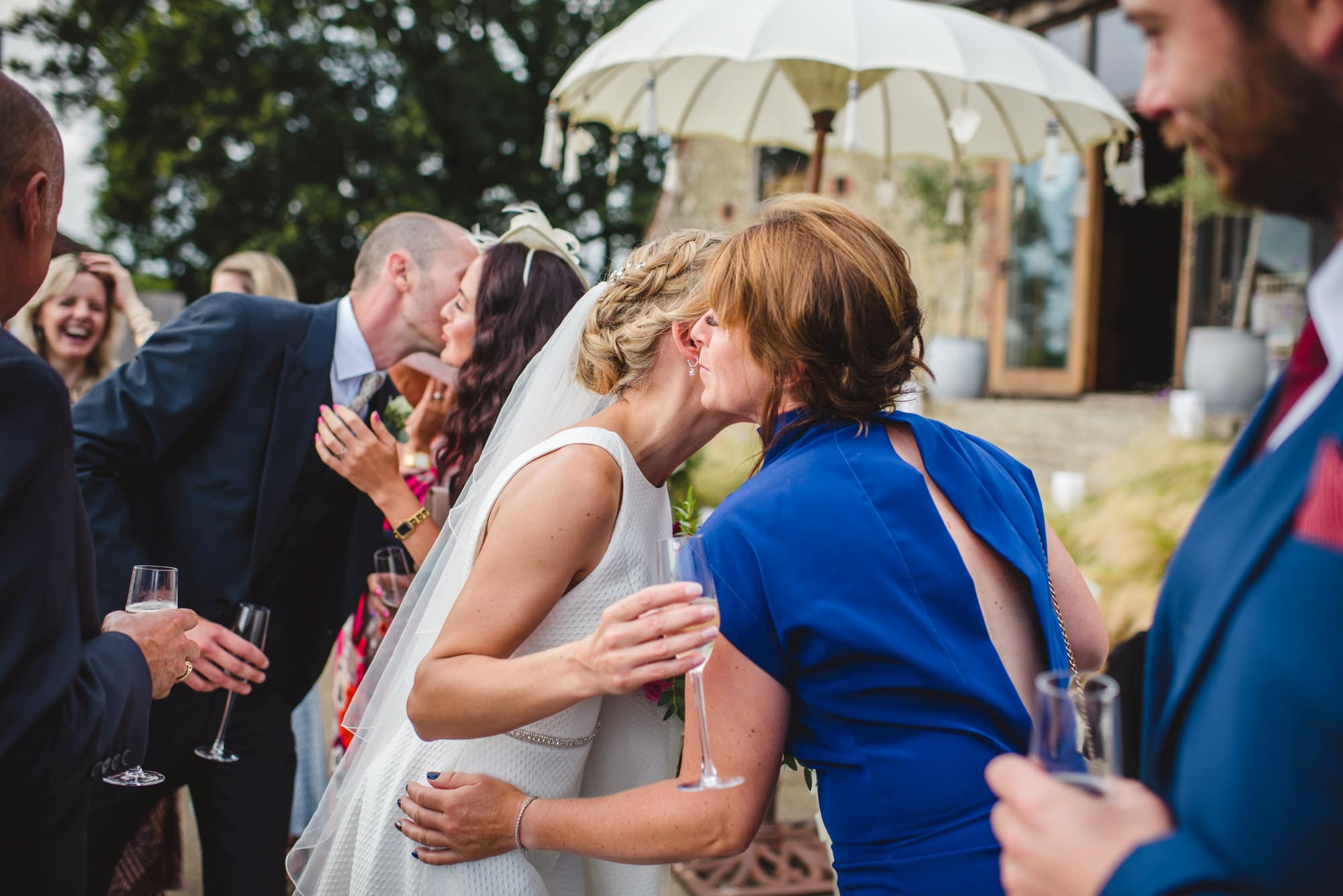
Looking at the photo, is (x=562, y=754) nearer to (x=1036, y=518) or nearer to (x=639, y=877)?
(x=639, y=877)

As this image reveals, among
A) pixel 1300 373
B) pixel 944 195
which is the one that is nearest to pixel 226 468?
pixel 1300 373

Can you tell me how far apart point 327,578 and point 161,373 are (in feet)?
2.65

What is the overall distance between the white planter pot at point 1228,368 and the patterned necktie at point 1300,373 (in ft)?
27.3

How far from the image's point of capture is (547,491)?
1.88 meters

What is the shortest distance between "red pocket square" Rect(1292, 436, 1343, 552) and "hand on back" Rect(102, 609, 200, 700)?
5.51 ft

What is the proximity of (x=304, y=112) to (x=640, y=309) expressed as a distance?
20.2 metres

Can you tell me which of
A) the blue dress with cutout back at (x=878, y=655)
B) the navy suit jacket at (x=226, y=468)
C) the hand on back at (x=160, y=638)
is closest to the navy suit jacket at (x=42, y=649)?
the hand on back at (x=160, y=638)

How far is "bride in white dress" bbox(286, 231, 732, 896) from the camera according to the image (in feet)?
5.93

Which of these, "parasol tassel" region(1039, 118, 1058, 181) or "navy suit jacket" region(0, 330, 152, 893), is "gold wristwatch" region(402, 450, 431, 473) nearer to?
"navy suit jacket" region(0, 330, 152, 893)

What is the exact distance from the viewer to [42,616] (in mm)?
1362

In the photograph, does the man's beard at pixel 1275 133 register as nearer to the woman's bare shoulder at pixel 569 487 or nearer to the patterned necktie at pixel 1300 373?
the patterned necktie at pixel 1300 373

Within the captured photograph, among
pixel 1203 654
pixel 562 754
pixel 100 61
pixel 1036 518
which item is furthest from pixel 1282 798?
pixel 100 61

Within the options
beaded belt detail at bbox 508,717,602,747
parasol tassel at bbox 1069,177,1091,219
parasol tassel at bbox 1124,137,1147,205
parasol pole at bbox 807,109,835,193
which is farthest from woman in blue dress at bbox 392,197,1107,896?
parasol tassel at bbox 1069,177,1091,219

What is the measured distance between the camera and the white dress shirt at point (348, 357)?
10.4 ft
